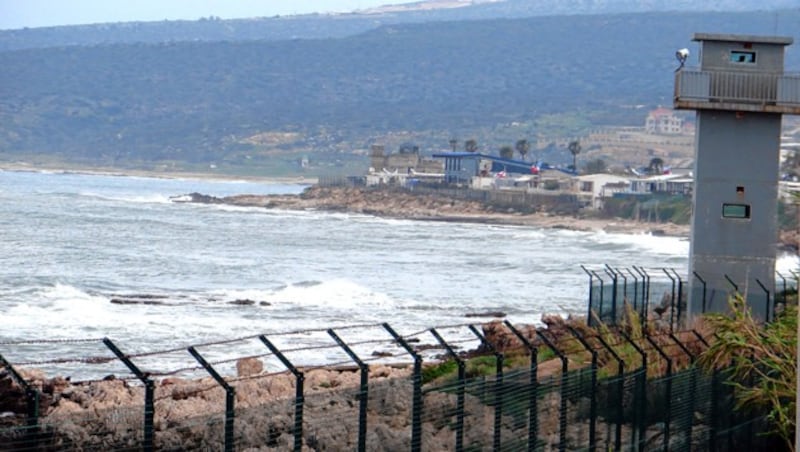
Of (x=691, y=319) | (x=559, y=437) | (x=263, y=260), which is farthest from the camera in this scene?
(x=263, y=260)

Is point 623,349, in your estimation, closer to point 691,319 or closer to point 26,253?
point 691,319

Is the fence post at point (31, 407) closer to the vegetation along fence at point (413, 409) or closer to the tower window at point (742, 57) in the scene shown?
the vegetation along fence at point (413, 409)

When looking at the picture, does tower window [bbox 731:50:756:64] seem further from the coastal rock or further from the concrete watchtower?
the coastal rock

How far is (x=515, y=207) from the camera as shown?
126 meters

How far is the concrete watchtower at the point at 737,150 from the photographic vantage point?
23.7 metres

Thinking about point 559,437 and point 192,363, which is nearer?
point 559,437

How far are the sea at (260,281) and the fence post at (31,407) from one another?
80 cm

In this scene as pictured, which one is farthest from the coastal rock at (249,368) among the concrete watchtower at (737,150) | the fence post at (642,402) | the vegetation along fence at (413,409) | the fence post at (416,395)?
the fence post at (416,395)

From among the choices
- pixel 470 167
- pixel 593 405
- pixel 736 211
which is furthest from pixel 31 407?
pixel 470 167

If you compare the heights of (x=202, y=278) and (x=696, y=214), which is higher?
(x=696, y=214)

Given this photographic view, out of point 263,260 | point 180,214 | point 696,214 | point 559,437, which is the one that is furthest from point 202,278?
point 180,214

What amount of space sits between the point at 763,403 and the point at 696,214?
28.1 ft

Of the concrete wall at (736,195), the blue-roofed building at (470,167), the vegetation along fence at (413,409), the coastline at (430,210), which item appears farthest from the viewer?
the blue-roofed building at (470,167)

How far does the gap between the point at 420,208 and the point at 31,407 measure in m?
121
